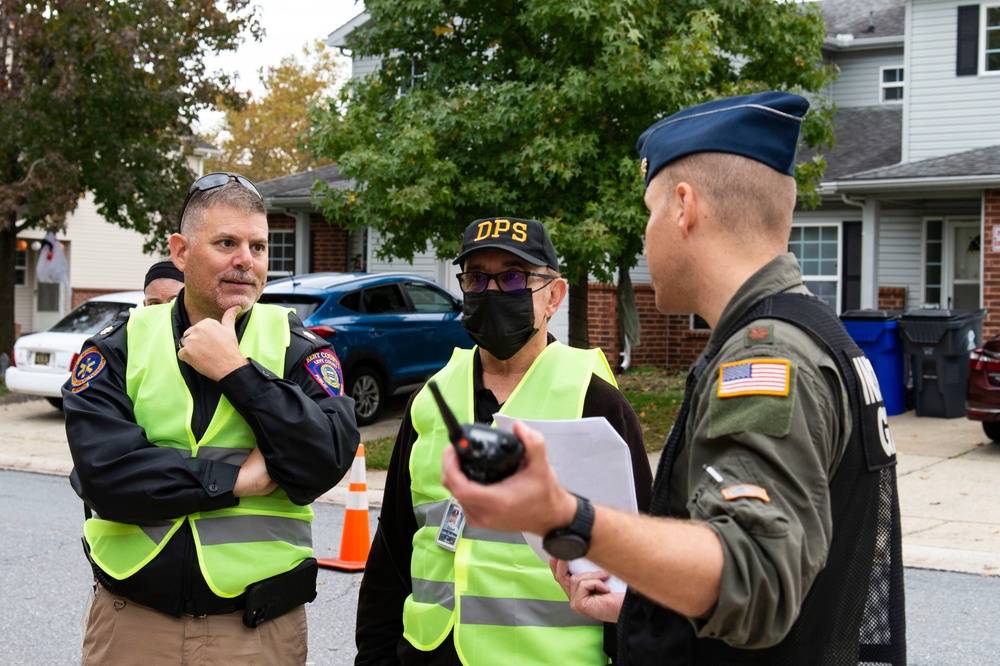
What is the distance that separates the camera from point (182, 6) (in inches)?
683

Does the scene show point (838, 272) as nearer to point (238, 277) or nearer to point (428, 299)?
point (428, 299)

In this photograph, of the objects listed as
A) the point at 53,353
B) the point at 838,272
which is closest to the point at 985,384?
the point at 838,272

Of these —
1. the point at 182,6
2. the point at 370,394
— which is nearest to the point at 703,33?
the point at 370,394

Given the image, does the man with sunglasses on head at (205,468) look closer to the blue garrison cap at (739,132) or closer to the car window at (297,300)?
the blue garrison cap at (739,132)

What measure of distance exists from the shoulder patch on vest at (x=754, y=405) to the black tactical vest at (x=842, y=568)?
137mm

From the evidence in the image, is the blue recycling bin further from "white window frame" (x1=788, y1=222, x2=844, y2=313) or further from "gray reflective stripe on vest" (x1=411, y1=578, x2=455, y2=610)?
"gray reflective stripe on vest" (x1=411, y1=578, x2=455, y2=610)

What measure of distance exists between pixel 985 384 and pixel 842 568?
1085 cm

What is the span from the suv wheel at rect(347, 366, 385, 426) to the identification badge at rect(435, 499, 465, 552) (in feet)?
33.4

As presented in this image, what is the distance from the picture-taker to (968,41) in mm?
17266

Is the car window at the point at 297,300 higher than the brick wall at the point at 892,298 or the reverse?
the reverse

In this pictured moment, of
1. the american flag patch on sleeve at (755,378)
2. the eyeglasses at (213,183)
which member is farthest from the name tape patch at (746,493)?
the eyeglasses at (213,183)

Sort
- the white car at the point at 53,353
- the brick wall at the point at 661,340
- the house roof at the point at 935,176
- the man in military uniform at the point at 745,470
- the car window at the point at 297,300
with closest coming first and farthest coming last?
1. the man in military uniform at the point at 745,470
2. the car window at the point at 297,300
3. the white car at the point at 53,353
4. the house roof at the point at 935,176
5. the brick wall at the point at 661,340

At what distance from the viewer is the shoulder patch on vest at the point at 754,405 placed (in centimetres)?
160

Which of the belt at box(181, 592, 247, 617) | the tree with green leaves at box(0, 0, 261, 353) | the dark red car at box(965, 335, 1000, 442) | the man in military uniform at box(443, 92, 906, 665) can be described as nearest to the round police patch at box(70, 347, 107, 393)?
the belt at box(181, 592, 247, 617)
